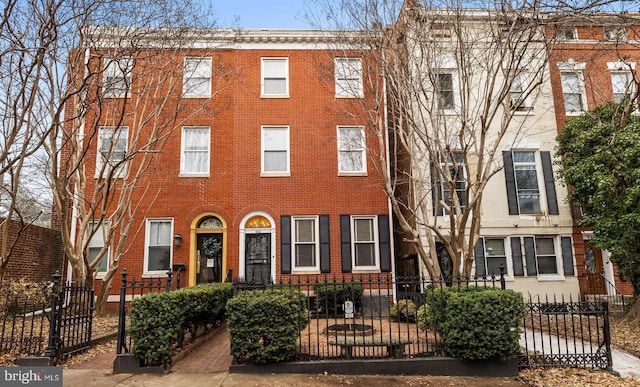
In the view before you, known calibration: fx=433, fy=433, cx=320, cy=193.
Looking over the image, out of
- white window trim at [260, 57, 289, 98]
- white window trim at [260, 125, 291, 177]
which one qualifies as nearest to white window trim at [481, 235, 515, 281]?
white window trim at [260, 125, 291, 177]

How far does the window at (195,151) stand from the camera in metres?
15.1

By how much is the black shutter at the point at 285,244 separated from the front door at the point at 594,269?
10159 millimetres

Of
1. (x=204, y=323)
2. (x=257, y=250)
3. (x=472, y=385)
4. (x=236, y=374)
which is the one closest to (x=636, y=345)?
(x=472, y=385)

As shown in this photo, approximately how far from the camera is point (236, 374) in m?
6.71

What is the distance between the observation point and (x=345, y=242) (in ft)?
47.5

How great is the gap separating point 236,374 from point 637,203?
1121 centimetres

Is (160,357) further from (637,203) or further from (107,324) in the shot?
(637,203)

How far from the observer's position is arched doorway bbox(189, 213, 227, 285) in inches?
573

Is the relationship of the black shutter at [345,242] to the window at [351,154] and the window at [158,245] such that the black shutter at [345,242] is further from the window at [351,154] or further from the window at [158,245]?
the window at [158,245]

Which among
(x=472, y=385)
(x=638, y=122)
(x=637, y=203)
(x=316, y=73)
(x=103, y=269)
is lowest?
(x=472, y=385)

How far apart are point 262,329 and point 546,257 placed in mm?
11659

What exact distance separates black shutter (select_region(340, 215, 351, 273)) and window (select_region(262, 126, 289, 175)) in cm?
262

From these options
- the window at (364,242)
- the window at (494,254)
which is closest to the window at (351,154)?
the window at (364,242)

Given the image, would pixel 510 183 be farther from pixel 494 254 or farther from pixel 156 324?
pixel 156 324
